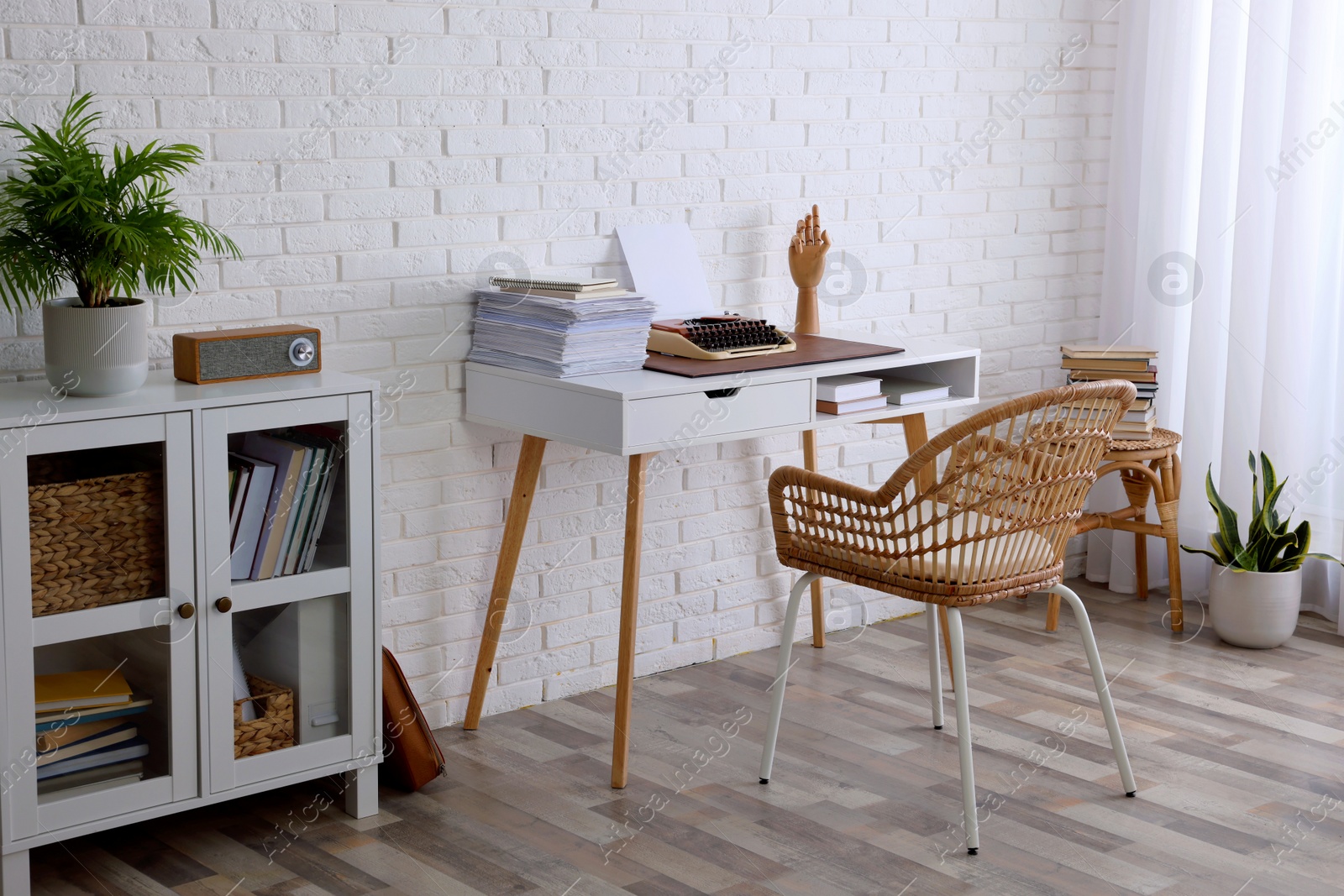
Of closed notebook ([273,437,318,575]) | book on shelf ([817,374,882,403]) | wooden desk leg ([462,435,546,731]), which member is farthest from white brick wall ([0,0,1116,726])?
book on shelf ([817,374,882,403])

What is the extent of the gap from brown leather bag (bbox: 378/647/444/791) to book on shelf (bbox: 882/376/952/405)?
1.12m

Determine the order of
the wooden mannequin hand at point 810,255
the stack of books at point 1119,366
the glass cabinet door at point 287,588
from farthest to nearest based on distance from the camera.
→ the stack of books at point 1119,366
the wooden mannequin hand at point 810,255
the glass cabinet door at point 287,588

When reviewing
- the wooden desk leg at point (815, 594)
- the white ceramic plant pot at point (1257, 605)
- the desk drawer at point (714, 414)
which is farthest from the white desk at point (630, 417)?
the white ceramic plant pot at point (1257, 605)

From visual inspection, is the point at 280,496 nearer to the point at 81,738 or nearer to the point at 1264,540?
the point at 81,738

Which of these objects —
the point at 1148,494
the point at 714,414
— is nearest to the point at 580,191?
the point at 714,414

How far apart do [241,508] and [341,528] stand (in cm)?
18

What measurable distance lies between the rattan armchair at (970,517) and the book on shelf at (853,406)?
1.04ft

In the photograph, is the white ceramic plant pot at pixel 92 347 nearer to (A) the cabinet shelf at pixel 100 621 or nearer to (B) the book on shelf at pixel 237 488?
(B) the book on shelf at pixel 237 488

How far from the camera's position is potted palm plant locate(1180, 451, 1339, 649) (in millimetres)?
3537

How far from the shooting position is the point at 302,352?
250 centimetres

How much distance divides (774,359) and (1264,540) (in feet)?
4.70

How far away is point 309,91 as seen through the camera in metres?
2.69

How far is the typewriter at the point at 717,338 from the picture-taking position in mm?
2854

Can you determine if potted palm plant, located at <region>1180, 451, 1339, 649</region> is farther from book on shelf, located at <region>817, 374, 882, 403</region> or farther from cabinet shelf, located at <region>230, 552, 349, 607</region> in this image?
cabinet shelf, located at <region>230, 552, 349, 607</region>
